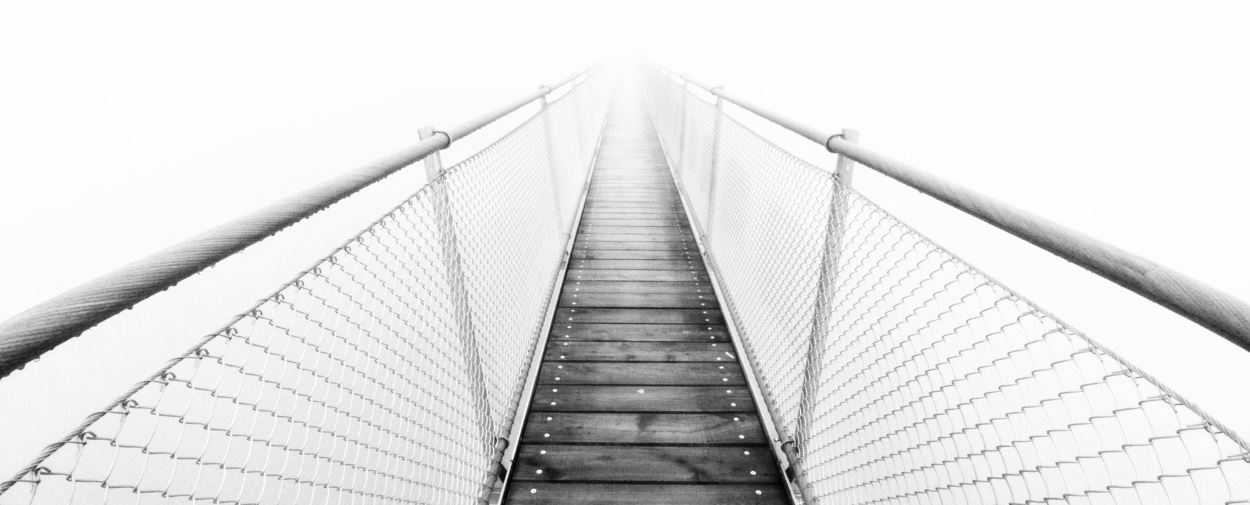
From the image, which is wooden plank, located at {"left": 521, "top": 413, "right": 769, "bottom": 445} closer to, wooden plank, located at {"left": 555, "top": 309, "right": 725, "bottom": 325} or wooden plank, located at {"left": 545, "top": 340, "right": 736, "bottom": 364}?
wooden plank, located at {"left": 545, "top": 340, "right": 736, "bottom": 364}

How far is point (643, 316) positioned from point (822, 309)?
4.45ft

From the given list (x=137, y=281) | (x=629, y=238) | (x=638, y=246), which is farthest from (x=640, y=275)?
(x=137, y=281)

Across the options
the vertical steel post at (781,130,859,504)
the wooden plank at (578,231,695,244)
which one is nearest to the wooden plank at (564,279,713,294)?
the wooden plank at (578,231,695,244)

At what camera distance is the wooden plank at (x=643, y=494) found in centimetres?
194

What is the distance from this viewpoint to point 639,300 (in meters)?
3.19

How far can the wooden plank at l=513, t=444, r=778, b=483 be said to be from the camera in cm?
203

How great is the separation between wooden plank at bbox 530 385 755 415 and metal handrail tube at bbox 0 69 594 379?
1523 mm

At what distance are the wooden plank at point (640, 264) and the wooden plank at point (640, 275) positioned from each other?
49mm

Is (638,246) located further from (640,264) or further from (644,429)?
(644,429)

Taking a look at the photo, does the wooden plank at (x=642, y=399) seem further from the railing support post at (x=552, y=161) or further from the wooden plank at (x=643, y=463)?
the railing support post at (x=552, y=161)

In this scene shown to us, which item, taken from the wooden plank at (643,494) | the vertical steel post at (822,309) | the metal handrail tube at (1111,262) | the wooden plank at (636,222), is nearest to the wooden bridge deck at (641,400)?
the wooden plank at (643,494)

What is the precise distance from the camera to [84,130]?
348 feet

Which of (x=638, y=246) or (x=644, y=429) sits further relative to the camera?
(x=638, y=246)

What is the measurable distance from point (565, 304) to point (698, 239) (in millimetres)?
1359
